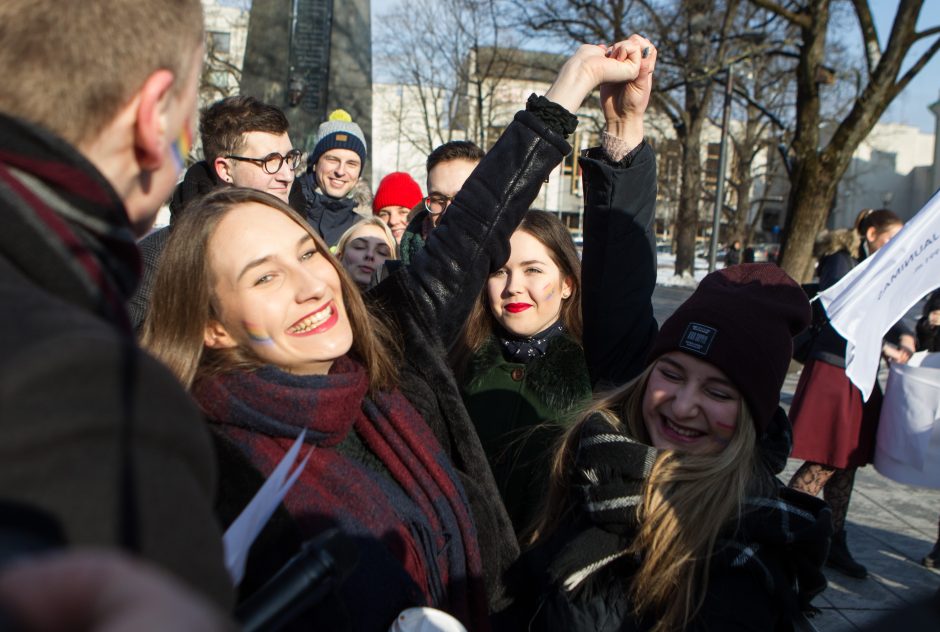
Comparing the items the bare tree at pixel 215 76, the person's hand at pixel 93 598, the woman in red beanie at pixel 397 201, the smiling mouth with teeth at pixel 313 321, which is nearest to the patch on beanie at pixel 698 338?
the smiling mouth with teeth at pixel 313 321

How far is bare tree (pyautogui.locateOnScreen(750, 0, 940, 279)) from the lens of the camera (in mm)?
11281

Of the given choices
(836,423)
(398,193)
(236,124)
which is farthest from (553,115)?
(398,193)

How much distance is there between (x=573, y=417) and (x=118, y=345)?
1.91 meters

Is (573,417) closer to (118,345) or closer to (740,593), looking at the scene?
(740,593)

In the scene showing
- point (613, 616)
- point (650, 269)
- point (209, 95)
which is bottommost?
point (613, 616)

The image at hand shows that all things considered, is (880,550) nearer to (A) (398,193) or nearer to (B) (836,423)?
(B) (836,423)

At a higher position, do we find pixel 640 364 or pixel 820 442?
pixel 640 364

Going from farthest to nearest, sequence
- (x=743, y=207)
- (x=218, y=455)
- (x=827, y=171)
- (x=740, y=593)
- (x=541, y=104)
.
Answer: (x=743, y=207)
(x=827, y=171)
(x=541, y=104)
(x=740, y=593)
(x=218, y=455)

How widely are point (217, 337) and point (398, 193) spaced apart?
3.77 meters

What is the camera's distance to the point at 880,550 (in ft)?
16.5

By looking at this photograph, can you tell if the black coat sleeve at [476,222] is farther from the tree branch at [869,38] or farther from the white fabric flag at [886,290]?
the tree branch at [869,38]

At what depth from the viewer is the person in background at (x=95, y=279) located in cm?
66

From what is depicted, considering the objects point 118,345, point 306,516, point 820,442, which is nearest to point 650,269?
point 306,516

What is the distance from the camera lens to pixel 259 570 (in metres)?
1.52
